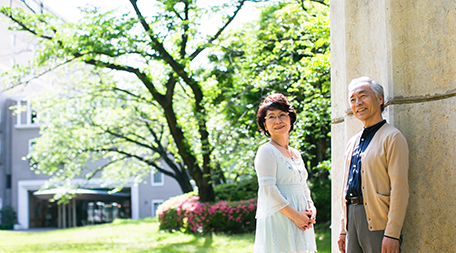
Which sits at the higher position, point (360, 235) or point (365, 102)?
point (365, 102)

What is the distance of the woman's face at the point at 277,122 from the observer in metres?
3.32

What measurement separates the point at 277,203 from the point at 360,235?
675 mm

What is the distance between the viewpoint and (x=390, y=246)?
94.5 inches

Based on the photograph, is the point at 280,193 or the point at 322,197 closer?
the point at 280,193

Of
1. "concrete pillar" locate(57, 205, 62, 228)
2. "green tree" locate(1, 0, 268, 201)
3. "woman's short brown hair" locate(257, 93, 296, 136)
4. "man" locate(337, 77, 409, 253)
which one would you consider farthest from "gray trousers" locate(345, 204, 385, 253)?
"concrete pillar" locate(57, 205, 62, 228)

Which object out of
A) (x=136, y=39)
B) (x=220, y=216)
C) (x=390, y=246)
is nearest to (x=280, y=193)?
(x=390, y=246)

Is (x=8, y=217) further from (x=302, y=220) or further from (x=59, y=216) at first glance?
(x=302, y=220)

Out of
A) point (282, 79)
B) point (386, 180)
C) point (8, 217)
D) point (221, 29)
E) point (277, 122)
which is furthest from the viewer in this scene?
point (8, 217)

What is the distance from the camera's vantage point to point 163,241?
1159 centimetres

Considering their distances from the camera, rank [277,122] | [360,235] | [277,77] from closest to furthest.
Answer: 1. [360,235]
2. [277,122]
3. [277,77]

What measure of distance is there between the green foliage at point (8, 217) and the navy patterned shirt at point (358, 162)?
93.3 ft

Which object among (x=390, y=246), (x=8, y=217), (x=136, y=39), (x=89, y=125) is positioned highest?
(x=136, y=39)

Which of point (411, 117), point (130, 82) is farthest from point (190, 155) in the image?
point (411, 117)

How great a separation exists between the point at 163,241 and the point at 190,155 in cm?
291
